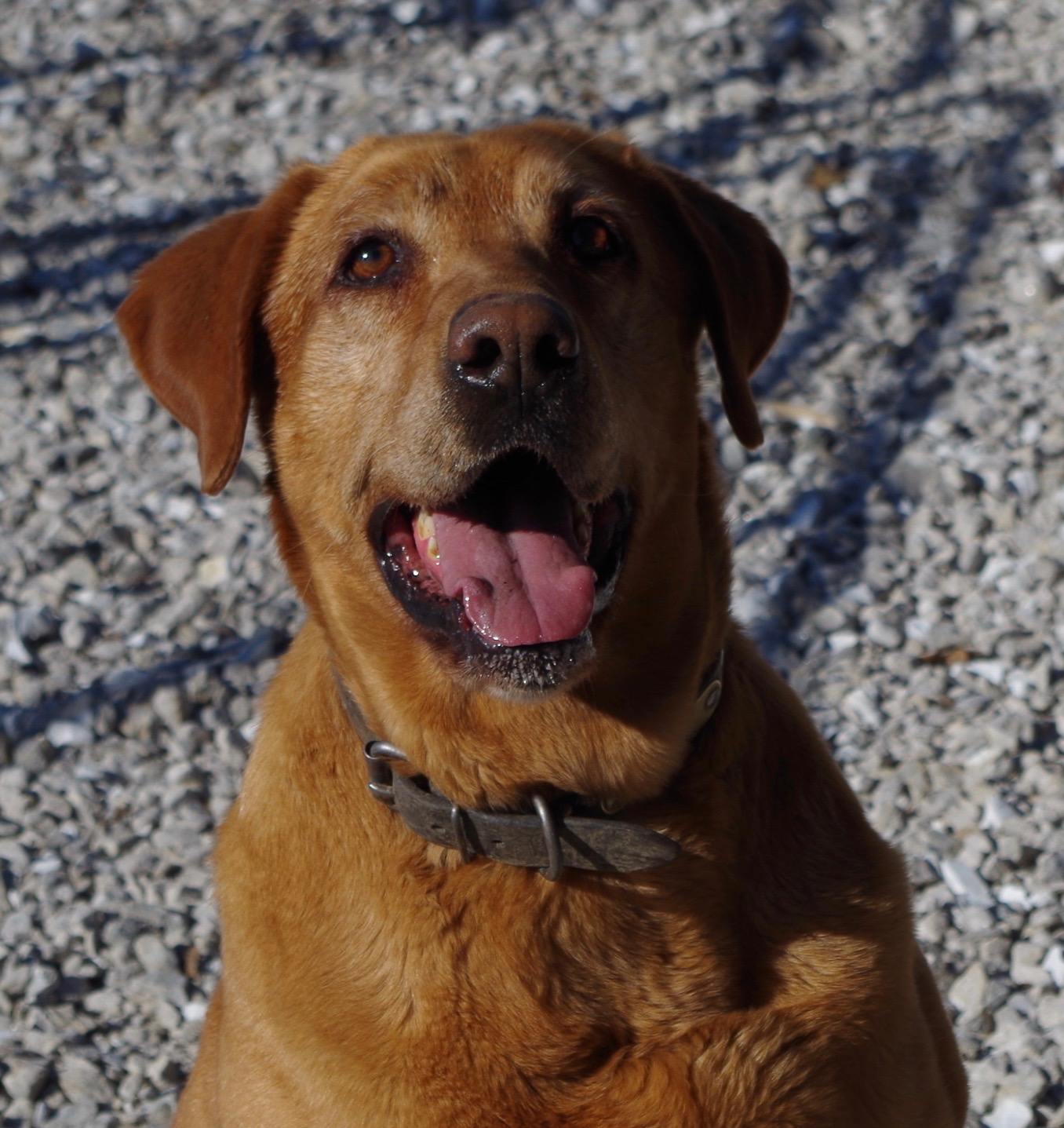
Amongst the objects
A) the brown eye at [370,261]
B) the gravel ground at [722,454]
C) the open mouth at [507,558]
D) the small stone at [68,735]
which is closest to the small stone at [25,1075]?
the gravel ground at [722,454]

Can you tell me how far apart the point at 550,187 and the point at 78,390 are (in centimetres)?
358

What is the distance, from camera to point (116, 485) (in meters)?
5.62

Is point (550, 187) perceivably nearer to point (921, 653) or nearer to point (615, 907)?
point (615, 907)

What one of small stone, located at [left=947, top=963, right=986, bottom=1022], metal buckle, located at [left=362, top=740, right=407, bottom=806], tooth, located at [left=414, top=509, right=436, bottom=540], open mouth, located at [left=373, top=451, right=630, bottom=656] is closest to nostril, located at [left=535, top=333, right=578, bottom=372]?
open mouth, located at [left=373, top=451, right=630, bottom=656]

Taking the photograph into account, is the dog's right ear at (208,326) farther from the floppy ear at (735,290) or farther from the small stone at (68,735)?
the small stone at (68,735)

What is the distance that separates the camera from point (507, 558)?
8.71ft

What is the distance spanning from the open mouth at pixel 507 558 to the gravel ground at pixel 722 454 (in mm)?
1757

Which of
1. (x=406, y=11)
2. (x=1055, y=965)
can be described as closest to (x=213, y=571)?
(x=1055, y=965)

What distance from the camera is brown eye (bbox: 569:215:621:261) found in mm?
3018

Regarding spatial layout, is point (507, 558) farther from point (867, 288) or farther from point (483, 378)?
point (867, 288)

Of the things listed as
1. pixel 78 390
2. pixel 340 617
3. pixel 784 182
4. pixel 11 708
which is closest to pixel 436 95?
pixel 784 182

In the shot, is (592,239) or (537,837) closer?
(537,837)

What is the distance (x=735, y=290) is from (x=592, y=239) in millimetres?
329

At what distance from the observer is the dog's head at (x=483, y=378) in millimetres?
2609
